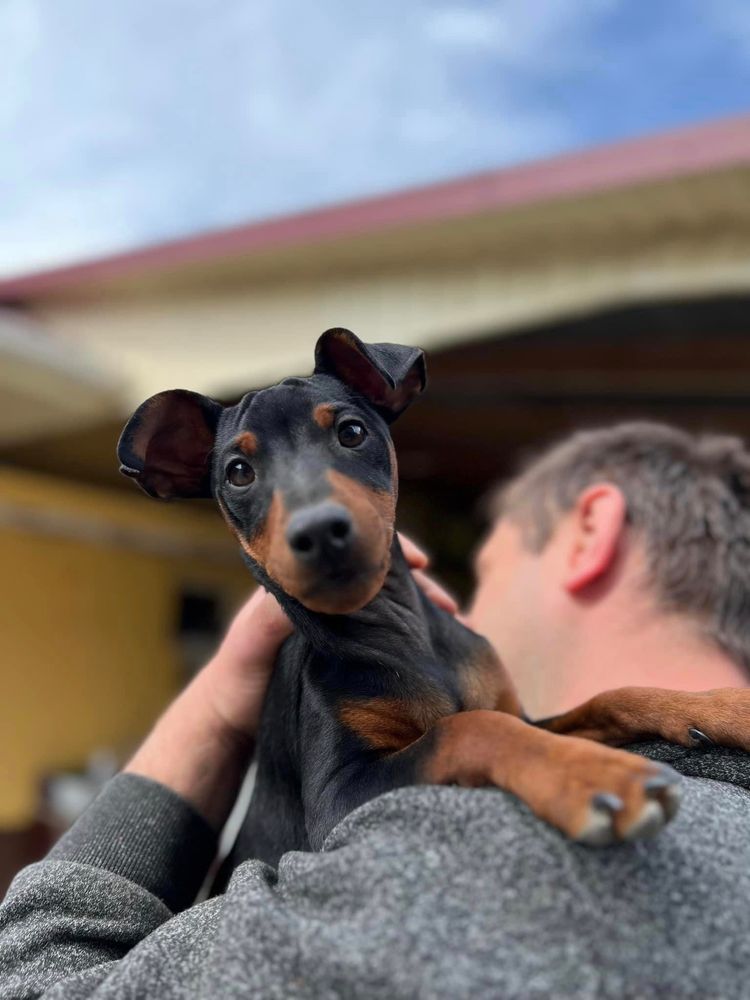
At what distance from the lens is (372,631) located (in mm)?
1806

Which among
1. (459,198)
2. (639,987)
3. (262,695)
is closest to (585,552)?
(262,695)

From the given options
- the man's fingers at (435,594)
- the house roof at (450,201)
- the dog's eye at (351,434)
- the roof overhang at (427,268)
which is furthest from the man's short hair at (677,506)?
the roof overhang at (427,268)

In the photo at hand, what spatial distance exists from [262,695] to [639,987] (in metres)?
1.14

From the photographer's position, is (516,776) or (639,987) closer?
(639,987)

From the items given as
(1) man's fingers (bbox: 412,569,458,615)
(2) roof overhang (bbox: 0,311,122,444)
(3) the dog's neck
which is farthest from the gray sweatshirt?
(2) roof overhang (bbox: 0,311,122,444)

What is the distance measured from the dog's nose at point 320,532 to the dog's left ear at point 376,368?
315 millimetres

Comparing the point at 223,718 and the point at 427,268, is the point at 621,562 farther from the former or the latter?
the point at 427,268

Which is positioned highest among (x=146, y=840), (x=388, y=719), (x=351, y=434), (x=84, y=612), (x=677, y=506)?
(x=351, y=434)

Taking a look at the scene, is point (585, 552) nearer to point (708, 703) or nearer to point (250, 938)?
point (708, 703)

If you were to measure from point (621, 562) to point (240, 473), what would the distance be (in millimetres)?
981

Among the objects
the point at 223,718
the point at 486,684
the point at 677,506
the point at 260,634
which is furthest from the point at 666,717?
the point at 223,718

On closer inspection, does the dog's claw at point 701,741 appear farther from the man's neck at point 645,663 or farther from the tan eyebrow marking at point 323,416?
the tan eyebrow marking at point 323,416

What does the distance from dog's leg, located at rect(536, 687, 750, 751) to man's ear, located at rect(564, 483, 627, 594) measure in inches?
18.0

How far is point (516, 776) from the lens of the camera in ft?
4.26
